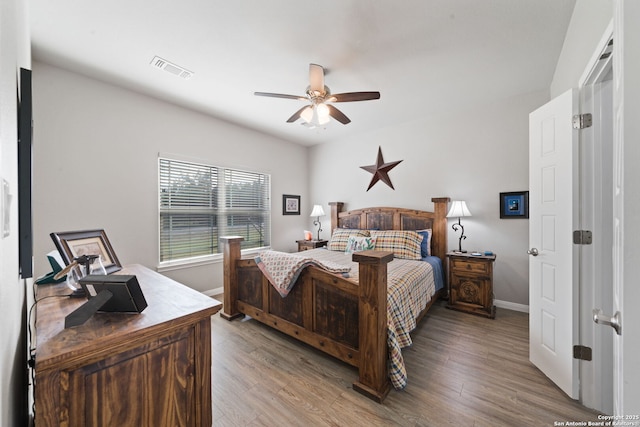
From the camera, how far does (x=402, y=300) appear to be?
219 cm

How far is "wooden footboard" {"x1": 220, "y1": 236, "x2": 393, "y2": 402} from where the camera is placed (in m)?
1.73

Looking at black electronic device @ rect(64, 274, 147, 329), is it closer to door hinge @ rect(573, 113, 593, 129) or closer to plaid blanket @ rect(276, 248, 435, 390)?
plaid blanket @ rect(276, 248, 435, 390)

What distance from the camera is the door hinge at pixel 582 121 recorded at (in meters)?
1.65

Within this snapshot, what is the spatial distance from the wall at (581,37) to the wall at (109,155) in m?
4.04

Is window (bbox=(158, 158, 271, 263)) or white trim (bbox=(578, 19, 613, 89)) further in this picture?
window (bbox=(158, 158, 271, 263))

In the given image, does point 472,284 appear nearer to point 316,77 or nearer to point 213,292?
point 316,77

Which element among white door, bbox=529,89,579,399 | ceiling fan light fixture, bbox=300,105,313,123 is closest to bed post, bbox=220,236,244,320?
ceiling fan light fixture, bbox=300,105,313,123

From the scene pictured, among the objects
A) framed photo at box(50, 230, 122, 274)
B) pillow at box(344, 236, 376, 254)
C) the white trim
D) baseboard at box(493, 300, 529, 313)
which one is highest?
the white trim

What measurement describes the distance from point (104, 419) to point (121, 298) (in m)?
0.42

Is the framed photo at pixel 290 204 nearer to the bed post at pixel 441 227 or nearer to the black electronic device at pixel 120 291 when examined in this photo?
the bed post at pixel 441 227

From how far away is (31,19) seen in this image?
6.13 ft

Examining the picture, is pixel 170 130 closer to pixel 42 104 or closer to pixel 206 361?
pixel 42 104

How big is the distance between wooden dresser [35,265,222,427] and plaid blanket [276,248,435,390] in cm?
122

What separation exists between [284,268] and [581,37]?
9.46 feet
